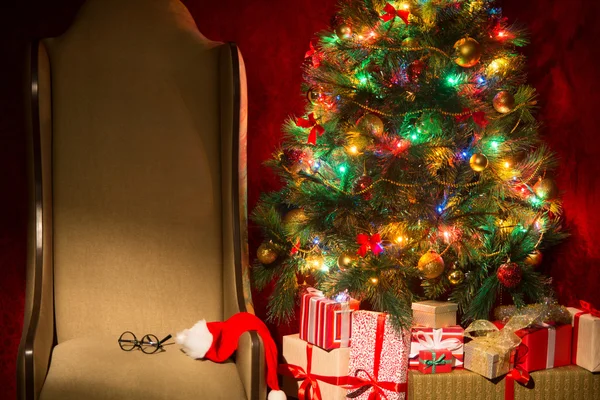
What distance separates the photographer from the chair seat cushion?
1610mm

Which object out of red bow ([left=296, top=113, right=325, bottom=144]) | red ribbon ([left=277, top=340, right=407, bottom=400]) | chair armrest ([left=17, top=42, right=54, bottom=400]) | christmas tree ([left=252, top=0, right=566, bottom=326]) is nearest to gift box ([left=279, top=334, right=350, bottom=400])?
red ribbon ([left=277, top=340, right=407, bottom=400])

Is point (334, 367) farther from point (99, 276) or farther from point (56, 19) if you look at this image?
point (56, 19)

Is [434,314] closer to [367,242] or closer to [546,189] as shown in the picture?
[367,242]

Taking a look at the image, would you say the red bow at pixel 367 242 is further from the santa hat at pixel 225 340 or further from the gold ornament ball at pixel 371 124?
the santa hat at pixel 225 340

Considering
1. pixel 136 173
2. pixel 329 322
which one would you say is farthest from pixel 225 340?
pixel 136 173

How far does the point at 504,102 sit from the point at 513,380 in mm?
791

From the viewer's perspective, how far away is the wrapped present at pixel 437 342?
6.61 ft

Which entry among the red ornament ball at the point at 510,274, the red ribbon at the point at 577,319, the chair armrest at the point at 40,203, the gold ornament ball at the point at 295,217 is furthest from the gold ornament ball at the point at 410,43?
the chair armrest at the point at 40,203

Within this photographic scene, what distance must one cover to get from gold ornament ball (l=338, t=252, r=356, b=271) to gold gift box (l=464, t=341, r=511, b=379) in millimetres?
408

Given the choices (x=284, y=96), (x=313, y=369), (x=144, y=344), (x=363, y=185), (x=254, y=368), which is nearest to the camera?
(x=254, y=368)

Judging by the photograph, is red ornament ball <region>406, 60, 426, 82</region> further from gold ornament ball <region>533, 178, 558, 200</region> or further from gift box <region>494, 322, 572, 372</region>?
gift box <region>494, 322, 572, 372</region>

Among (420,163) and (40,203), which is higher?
(420,163)

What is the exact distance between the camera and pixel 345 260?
7.10 feet

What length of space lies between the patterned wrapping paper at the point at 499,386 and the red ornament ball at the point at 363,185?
1.74 ft
